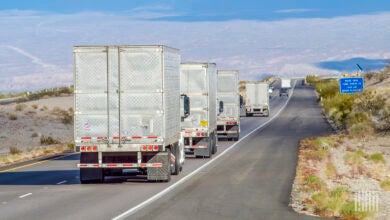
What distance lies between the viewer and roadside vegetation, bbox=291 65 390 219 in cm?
1830

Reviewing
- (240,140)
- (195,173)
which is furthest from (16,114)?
(195,173)

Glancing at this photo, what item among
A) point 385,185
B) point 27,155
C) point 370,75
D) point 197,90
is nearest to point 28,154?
point 27,155

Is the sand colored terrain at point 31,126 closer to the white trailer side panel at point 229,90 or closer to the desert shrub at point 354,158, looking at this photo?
the white trailer side panel at point 229,90

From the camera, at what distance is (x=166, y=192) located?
21.6 m

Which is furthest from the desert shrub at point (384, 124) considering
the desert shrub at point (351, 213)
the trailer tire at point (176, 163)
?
the desert shrub at point (351, 213)

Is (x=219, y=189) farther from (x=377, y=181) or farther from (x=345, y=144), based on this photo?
(x=345, y=144)

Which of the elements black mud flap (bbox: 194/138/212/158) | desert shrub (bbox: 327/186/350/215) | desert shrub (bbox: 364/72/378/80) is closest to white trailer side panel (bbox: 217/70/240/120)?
black mud flap (bbox: 194/138/212/158)

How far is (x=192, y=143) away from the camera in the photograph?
33.0 m

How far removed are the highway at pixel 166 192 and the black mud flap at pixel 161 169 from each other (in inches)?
8.3

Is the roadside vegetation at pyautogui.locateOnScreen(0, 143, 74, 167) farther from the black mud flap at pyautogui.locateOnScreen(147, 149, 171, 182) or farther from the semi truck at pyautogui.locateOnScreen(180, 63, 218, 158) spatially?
the black mud flap at pyautogui.locateOnScreen(147, 149, 171, 182)

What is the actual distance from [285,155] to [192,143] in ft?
14.3

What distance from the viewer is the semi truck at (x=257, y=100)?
80.4m

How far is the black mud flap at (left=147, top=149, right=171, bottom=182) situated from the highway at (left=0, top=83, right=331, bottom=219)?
0.69ft

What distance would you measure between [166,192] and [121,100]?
3005 millimetres
